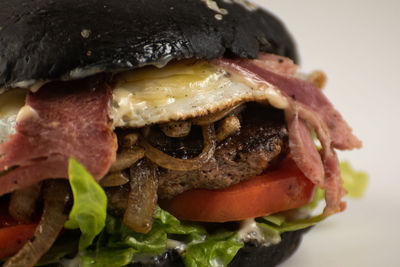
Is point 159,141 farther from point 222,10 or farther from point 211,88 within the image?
point 222,10

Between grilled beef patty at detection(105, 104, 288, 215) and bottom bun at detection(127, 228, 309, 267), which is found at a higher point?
grilled beef patty at detection(105, 104, 288, 215)

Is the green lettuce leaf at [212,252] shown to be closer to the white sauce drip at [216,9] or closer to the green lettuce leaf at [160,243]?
the green lettuce leaf at [160,243]

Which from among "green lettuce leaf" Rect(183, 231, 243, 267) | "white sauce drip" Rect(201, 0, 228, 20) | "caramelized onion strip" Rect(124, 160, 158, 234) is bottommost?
"green lettuce leaf" Rect(183, 231, 243, 267)

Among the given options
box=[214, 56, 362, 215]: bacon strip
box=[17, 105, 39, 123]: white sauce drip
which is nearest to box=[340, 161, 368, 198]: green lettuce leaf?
box=[214, 56, 362, 215]: bacon strip

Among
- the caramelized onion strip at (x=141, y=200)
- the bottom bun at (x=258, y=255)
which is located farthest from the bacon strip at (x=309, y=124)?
the caramelized onion strip at (x=141, y=200)

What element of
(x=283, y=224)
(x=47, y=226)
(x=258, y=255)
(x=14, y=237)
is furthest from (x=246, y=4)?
(x=14, y=237)

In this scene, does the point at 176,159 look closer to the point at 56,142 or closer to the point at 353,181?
the point at 56,142

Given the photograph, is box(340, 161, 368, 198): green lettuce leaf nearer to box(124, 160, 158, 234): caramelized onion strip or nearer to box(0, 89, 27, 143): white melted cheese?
box(124, 160, 158, 234): caramelized onion strip
